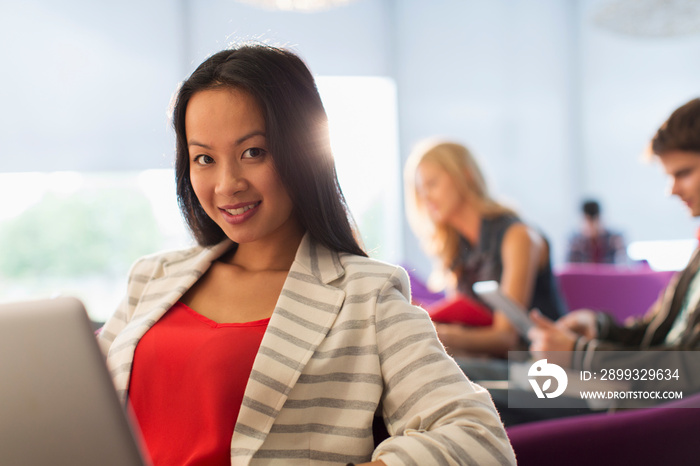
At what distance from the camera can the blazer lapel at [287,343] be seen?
0.98 metres

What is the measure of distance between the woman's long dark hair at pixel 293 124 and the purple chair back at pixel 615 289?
81.1 inches

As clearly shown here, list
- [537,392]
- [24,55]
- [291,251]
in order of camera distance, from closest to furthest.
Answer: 1. [291,251]
2. [537,392]
3. [24,55]

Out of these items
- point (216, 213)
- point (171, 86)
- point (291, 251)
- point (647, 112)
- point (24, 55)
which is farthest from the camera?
point (647, 112)

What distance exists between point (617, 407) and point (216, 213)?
3.77 ft

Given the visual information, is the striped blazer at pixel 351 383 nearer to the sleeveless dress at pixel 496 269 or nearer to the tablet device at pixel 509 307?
the tablet device at pixel 509 307

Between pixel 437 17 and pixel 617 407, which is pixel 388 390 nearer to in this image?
pixel 617 407

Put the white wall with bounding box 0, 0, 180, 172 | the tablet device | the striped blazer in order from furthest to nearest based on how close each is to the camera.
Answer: the white wall with bounding box 0, 0, 180, 172 < the tablet device < the striped blazer

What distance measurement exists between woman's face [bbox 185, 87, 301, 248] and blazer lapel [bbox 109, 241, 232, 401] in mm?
154

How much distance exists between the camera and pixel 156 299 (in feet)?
4.03

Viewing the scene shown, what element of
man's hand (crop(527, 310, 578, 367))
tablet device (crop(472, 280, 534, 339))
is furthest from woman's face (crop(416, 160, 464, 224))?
man's hand (crop(527, 310, 578, 367))

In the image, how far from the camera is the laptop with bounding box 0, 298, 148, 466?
1.82ft

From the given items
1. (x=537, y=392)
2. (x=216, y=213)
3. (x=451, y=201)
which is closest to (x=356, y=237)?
(x=216, y=213)

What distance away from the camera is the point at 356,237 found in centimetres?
122

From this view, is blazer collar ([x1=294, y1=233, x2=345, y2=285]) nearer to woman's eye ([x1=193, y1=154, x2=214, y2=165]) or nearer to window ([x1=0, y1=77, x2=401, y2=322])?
woman's eye ([x1=193, y1=154, x2=214, y2=165])
